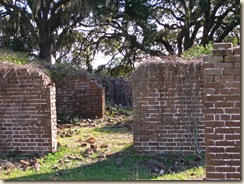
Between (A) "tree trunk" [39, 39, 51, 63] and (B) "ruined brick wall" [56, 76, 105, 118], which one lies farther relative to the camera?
(A) "tree trunk" [39, 39, 51, 63]

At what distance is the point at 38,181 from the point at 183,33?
55.2ft

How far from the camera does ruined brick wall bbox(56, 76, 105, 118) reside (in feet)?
43.9

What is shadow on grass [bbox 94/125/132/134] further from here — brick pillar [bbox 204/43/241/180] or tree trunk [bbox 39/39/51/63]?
tree trunk [bbox 39/39/51/63]

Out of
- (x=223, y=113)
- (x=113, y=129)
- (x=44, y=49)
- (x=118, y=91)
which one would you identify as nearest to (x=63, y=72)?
(x=113, y=129)

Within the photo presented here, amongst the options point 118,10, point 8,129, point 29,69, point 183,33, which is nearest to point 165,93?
point 29,69

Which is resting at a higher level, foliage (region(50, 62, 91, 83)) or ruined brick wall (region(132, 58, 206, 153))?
foliage (region(50, 62, 91, 83))

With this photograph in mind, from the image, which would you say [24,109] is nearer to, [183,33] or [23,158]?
[23,158]

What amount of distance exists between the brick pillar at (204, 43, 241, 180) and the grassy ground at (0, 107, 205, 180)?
2.02m

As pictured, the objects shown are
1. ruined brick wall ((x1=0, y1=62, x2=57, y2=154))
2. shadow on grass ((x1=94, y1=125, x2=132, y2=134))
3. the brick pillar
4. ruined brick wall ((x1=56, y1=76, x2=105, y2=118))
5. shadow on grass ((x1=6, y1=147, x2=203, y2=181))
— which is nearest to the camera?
the brick pillar

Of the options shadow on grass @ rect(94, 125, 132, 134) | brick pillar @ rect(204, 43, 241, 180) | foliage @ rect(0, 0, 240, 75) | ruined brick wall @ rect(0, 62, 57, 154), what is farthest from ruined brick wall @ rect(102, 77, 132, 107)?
brick pillar @ rect(204, 43, 241, 180)

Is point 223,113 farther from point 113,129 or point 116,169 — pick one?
point 113,129

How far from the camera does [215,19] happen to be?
21469 millimetres

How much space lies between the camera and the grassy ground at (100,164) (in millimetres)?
6320

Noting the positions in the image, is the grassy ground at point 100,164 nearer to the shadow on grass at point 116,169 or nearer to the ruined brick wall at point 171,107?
the shadow on grass at point 116,169
